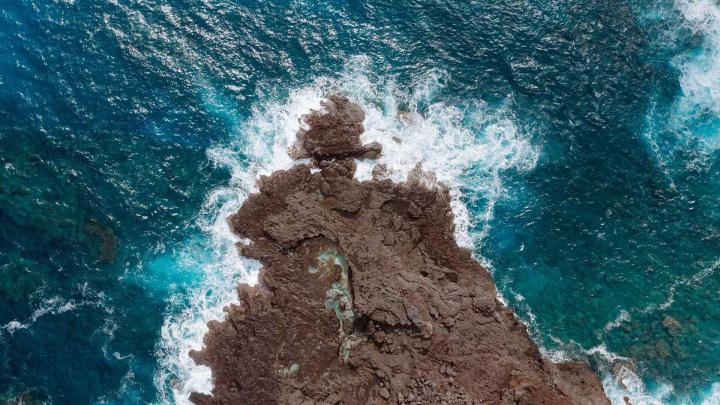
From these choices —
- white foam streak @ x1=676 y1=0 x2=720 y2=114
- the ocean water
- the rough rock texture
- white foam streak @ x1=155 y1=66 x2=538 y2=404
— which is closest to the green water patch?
the rough rock texture

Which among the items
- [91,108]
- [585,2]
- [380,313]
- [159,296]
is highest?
[585,2]

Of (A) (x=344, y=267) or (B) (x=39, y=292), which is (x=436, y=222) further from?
(B) (x=39, y=292)

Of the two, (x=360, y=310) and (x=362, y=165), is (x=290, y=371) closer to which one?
(x=360, y=310)

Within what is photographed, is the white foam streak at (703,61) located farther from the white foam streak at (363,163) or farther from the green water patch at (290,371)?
the green water patch at (290,371)

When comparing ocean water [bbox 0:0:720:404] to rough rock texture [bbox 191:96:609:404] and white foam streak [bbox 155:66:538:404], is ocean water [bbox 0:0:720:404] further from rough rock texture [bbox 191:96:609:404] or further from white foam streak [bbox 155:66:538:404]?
rough rock texture [bbox 191:96:609:404]

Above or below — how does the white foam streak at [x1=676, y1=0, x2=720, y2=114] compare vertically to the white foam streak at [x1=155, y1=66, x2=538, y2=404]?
above

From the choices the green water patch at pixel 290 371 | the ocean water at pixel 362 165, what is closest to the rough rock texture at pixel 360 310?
the green water patch at pixel 290 371

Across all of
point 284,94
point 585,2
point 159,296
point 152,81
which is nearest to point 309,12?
point 284,94
